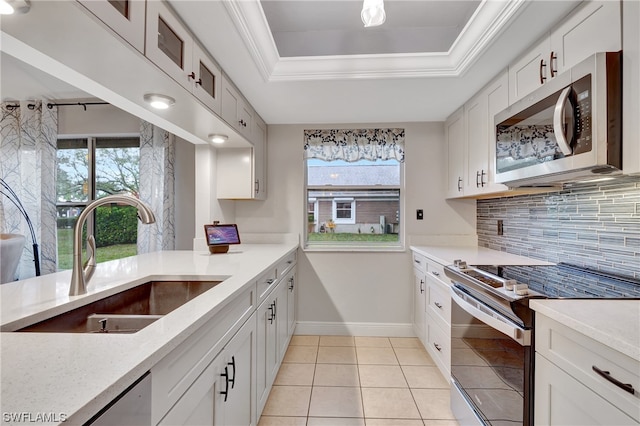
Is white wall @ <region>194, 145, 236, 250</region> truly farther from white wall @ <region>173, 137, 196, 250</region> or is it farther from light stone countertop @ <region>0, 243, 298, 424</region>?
light stone countertop @ <region>0, 243, 298, 424</region>

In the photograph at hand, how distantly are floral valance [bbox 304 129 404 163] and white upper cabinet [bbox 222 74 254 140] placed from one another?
79 cm

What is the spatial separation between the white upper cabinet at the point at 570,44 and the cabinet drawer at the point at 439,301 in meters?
1.35

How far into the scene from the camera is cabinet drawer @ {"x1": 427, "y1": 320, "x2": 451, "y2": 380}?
2026 mm

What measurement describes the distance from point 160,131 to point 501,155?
3119mm

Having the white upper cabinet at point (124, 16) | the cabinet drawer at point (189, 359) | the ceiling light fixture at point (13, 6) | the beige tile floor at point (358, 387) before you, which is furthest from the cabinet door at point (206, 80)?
the beige tile floor at point (358, 387)

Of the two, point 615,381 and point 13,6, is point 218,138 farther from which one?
point 615,381

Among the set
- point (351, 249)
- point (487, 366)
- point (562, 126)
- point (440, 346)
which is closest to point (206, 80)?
point (562, 126)

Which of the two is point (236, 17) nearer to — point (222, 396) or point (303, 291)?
point (222, 396)

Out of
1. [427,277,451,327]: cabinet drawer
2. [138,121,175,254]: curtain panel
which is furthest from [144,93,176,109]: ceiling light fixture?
[427,277,451,327]: cabinet drawer

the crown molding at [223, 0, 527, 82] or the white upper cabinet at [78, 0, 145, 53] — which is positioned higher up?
the crown molding at [223, 0, 527, 82]

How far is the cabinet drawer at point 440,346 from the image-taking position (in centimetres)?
203

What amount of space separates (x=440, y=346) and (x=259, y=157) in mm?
2319

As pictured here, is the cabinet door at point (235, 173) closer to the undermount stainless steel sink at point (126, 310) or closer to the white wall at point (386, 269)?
the white wall at point (386, 269)

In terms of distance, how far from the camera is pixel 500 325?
1251 mm
